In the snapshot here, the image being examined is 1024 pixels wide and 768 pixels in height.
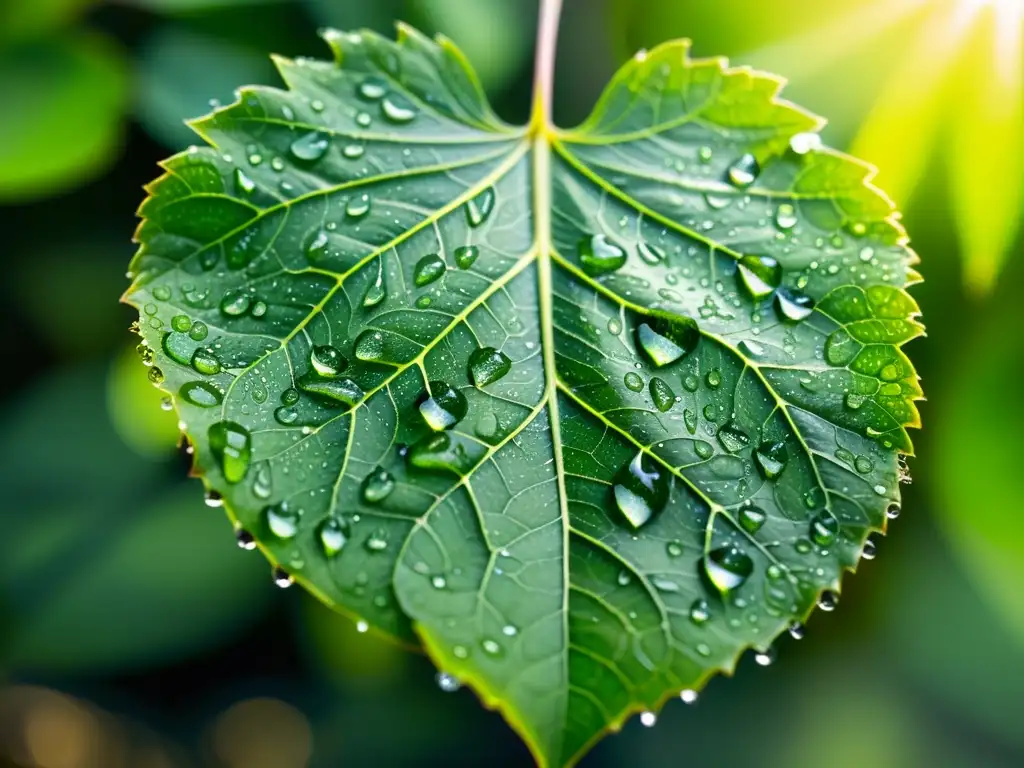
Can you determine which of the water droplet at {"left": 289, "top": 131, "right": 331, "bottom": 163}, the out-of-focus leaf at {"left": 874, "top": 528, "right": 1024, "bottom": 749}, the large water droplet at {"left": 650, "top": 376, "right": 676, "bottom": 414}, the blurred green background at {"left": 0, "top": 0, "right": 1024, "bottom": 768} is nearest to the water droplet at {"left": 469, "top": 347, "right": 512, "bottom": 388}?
the large water droplet at {"left": 650, "top": 376, "right": 676, "bottom": 414}

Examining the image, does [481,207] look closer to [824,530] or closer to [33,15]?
[824,530]

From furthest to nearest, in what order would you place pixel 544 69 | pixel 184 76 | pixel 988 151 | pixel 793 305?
1. pixel 184 76
2. pixel 988 151
3. pixel 544 69
4. pixel 793 305

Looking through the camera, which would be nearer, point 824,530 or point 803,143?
point 824,530

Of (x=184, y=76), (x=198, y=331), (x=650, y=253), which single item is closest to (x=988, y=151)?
(x=650, y=253)

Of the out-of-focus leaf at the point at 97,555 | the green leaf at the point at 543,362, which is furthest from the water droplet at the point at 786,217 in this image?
the out-of-focus leaf at the point at 97,555

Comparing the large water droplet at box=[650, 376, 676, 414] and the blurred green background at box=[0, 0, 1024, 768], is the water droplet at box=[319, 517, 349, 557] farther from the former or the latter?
the blurred green background at box=[0, 0, 1024, 768]

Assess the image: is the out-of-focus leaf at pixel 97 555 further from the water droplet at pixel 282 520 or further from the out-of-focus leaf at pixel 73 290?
the water droplet at pixel 282 520

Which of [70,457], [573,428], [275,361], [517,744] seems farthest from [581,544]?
[70,457]
